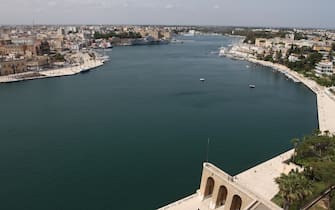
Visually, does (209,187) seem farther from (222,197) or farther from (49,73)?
(49,73)

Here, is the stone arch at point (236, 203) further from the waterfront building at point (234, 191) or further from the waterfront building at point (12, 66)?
the waterfront building at point (12, 66)

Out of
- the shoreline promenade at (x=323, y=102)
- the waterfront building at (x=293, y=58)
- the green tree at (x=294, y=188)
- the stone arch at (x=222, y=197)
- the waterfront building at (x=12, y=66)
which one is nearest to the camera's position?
the green tree at (x=294, y=188)

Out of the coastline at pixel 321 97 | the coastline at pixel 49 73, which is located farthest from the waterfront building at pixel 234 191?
the coastline at pixel 49 73

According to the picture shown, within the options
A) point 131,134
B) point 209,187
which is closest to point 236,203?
point 209,187

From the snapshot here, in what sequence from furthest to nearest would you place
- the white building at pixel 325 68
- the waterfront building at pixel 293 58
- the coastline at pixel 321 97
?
the waterfront building at pixel 293 58 < the white building at pixel 325 68 < the coastline at pixel 321 97

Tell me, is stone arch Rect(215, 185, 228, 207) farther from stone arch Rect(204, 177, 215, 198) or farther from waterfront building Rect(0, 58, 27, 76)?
waterfront building Rect(0, 58, 27, 76)

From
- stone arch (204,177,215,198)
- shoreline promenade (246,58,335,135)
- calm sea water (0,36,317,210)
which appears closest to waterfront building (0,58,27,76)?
calm sea water (0,36,317,210)

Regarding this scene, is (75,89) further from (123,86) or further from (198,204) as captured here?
(198,204)
